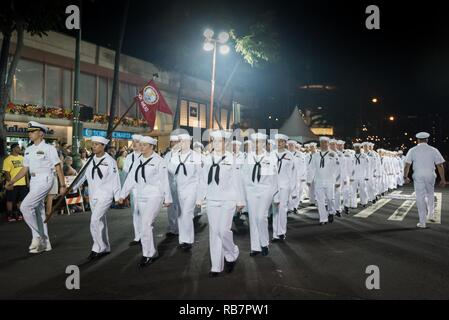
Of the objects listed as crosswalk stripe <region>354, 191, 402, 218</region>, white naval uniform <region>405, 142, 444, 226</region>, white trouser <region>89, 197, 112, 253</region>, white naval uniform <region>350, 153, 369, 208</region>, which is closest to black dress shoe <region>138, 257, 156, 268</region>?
white trouser <region>89, 197, 112, 253</region>

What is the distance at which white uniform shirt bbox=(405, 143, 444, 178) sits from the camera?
36.7 ft

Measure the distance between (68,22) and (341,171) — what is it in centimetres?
1085

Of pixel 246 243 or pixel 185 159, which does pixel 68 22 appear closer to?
pixel 185 159

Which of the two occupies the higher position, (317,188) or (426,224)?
(317,188)

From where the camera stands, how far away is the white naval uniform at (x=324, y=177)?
11.8 m

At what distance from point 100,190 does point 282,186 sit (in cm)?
384

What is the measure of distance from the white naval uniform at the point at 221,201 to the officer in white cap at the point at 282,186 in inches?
105

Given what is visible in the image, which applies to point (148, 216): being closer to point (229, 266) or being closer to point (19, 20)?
point (229, 266)

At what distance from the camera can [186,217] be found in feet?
29.1

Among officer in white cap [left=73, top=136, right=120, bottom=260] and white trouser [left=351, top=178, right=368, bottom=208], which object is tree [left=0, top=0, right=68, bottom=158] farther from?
white trouser [left=351, top=178, right=368, bottom=208]

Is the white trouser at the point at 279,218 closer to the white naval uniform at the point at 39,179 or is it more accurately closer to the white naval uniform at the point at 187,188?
the white naval uniform at the point at 187,188

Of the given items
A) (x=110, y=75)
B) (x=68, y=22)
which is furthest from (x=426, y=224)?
(x=110, y=75)

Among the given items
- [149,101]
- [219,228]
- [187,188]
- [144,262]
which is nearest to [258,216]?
[219,228]
